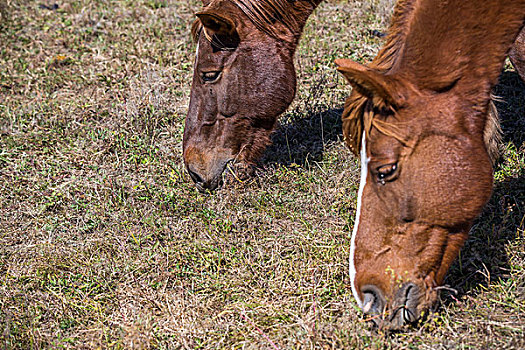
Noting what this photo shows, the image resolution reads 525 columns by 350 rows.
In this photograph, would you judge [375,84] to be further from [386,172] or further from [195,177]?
[195,177]

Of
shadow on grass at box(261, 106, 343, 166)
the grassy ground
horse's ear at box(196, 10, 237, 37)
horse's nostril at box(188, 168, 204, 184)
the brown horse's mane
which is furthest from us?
shadow on grass at box(261, 106, 343, 166)

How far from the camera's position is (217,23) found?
350 centimetres

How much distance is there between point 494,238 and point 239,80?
6.35 feet

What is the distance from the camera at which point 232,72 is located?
371cm

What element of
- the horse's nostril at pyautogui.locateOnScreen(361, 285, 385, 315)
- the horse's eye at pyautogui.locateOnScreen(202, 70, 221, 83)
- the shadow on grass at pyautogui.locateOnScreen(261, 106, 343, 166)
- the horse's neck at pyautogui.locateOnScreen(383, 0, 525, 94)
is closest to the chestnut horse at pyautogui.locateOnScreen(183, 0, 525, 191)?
the horse's eye at pyautogui.locateOnScreen(202, 70, 221, 83)

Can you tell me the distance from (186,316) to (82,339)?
0.59m

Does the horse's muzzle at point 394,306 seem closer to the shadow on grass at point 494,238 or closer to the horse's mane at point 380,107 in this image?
the shadow on grass at point 494,238

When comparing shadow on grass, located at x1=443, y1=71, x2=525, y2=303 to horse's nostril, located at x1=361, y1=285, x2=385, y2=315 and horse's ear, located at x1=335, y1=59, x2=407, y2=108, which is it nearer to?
horse's nostril, located at x1=361, y1=285, x2=385, y2=315

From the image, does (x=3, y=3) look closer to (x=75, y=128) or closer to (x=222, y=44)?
A: (x=75, y=128)

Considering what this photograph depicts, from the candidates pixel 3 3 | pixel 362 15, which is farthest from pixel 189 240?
pixel 3 3

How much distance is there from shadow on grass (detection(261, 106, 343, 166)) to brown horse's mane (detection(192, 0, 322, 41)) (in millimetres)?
894

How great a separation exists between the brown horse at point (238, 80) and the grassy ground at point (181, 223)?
10.9 inches

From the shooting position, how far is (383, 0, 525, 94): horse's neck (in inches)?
93.7

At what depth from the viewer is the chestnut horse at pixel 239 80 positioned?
3654 mm
